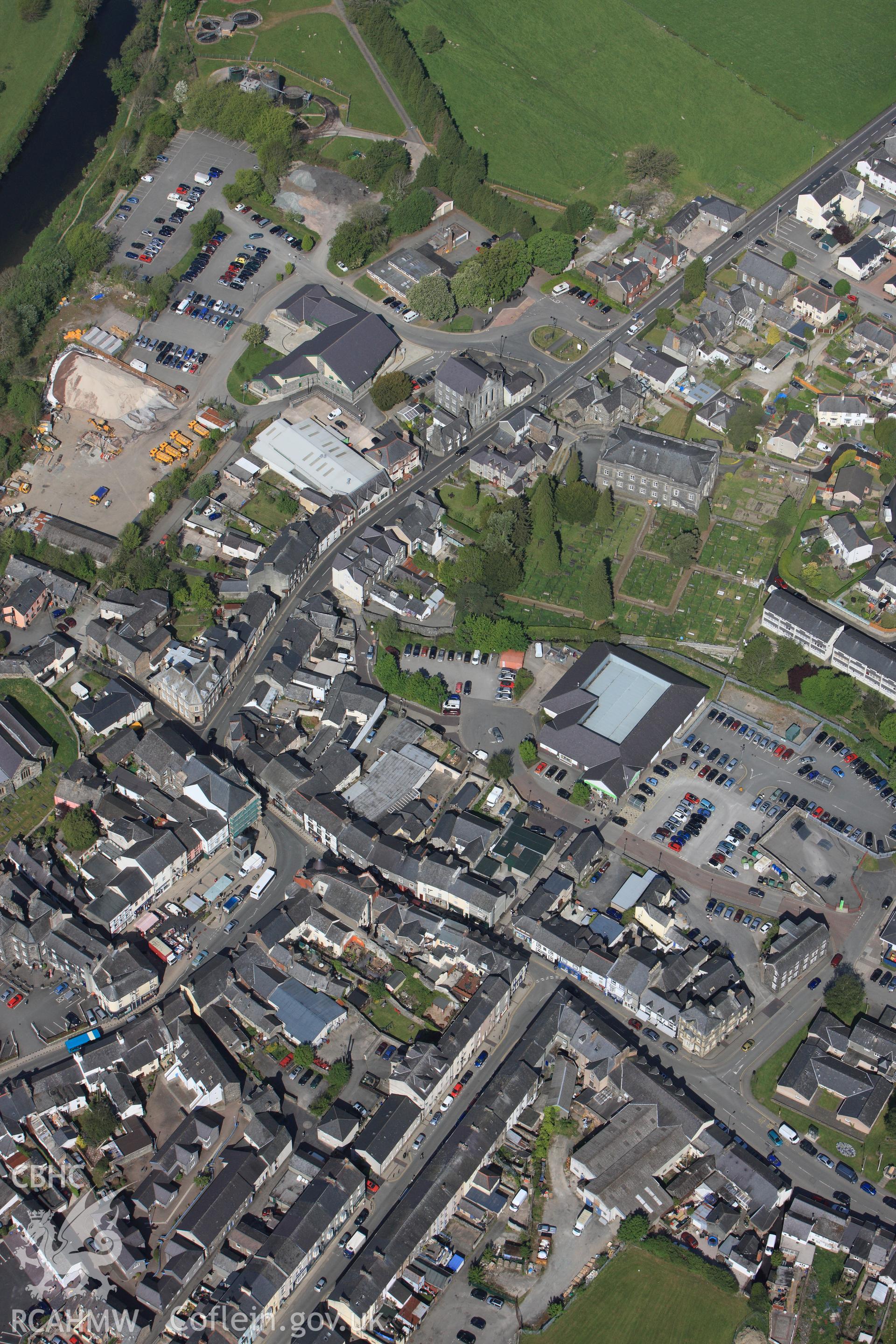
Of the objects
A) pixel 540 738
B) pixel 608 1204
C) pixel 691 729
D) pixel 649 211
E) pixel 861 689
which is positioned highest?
pixel 649 211

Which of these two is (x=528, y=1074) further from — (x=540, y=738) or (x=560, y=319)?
(x=560, y=319)

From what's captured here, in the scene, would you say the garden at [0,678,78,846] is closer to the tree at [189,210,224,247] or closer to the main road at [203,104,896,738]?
the main road at [203,104,896,738]

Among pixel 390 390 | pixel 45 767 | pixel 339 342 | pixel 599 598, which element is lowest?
pixel 45 767

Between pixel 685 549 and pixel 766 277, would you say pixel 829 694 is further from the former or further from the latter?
pixel 766 277

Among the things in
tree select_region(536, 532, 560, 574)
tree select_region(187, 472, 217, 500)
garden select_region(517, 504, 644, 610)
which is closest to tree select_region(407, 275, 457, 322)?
tree select_region(187, 472, 217, 500)

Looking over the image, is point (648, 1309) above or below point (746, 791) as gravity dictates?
below

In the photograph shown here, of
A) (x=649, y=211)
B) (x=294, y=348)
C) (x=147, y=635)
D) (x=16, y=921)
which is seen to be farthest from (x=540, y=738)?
(x=649, y=211)

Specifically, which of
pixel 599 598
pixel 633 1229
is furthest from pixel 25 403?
pixel 633 1229
